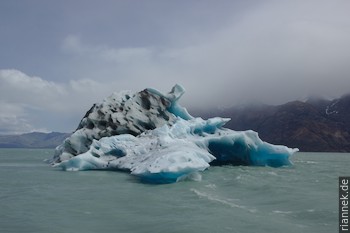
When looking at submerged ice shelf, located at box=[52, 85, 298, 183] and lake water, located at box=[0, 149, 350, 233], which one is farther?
submerged ice shelf, located at box=[52, 85, 298, 183]

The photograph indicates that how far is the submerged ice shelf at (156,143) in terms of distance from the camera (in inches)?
594

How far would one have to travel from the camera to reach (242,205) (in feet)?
32.7

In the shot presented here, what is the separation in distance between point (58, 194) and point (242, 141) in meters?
11.5

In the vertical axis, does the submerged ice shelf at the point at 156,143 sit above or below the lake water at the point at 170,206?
above

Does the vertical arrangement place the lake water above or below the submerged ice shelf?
below

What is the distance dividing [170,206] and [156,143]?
9.22m

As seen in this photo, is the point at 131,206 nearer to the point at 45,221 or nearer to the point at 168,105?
the point at 45,221

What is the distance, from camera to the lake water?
7730 mm

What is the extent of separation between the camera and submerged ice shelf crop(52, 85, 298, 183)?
15079 mm

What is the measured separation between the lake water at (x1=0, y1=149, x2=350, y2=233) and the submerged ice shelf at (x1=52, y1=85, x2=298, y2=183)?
1406 mm

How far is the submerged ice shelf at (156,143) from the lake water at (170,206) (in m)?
1.41

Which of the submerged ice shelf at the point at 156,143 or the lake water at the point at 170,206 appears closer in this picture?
the lake water at the point at 170,206

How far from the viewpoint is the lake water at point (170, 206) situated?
25.4ft

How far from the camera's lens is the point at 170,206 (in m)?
9.76
